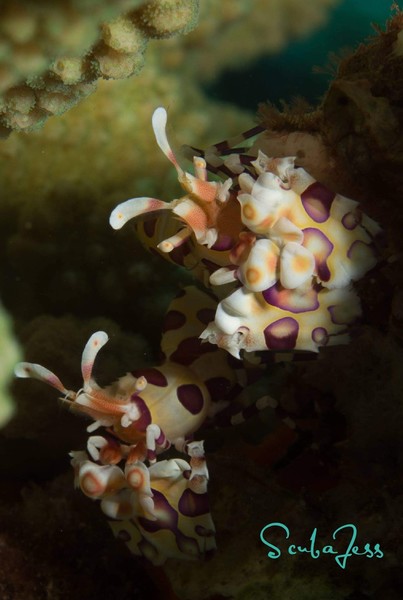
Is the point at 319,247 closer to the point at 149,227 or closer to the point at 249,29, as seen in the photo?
the point at 149,227

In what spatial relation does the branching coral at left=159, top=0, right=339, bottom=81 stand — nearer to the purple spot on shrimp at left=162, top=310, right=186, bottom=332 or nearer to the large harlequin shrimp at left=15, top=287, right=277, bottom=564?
the purple spot on shrimp at left=162, top=310, right=186, bottom=332

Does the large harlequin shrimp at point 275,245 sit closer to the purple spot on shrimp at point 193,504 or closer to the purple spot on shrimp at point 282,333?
the purple spot on shrimp at point 282,333

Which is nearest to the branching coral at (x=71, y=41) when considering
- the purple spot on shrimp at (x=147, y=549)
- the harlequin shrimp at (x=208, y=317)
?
the harlequin shrimp at (x=208, y=317)

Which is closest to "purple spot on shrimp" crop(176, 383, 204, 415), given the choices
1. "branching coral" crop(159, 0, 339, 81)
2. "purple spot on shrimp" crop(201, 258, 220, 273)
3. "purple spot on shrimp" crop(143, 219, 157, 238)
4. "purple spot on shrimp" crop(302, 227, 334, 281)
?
"purple spot on shrimp" crop(201, 258, 220, 273)

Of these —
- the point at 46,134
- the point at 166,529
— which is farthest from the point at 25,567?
the point at 46,134

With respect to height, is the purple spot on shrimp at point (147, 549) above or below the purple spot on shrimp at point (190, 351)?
below

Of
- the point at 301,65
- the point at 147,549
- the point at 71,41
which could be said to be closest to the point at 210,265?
the point at 71,41
